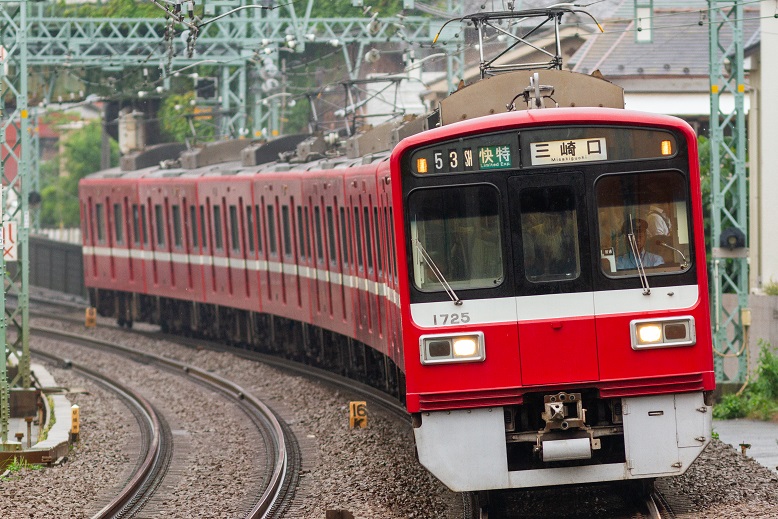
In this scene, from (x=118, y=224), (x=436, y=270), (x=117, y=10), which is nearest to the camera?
(x=436, y=270)

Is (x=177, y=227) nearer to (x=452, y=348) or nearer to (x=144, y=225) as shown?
(x=144, y=225)

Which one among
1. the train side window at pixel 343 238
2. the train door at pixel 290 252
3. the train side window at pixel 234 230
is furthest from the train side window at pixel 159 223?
the train side window at pixel 343 238

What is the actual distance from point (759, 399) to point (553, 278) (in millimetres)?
5888

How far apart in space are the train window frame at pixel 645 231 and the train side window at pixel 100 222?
1888 cm

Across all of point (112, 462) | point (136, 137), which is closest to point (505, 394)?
point (112, 462)

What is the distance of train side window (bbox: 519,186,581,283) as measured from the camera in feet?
28.2

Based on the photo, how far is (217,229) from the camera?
22.0m

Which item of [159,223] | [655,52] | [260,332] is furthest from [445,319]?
[655,52]

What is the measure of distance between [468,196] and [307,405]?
A: 770cm

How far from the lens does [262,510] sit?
10273 mm

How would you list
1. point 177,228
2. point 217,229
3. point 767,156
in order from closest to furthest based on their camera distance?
point 767,156
point 217,229
point 177,228

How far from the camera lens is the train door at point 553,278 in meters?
8.55

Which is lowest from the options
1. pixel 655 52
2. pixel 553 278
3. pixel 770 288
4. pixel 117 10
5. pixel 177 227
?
pixel 770 288

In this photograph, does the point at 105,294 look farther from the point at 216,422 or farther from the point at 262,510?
the point at 262,510
